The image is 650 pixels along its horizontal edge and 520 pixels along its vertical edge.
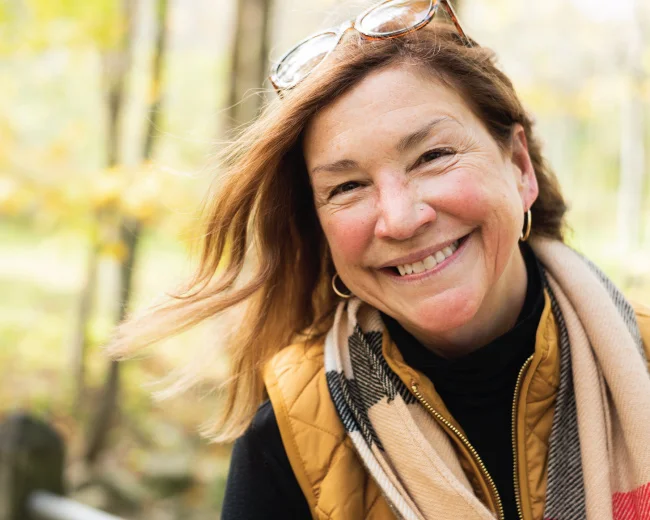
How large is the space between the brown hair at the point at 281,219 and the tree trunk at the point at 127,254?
175 inches

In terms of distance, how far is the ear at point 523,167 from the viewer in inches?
75.0

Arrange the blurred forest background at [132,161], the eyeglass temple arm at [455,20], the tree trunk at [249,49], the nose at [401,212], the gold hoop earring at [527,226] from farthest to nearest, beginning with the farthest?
the blurred forest background at [132,161] → the tree trunk at [249,49] → the gold hoop earring at [527,226] → the eyeglass temple arm at [455,20] → the nose at [401,212]

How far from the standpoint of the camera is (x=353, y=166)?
1708mm

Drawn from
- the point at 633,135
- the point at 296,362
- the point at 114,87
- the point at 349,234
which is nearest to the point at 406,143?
the point at 349,234

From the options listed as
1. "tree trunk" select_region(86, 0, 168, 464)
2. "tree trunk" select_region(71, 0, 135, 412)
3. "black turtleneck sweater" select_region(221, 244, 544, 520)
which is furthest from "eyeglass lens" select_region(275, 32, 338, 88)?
"tree trunk" select_region(71, 0, 135, 412)

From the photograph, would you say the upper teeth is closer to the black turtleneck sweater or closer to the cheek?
the cheek

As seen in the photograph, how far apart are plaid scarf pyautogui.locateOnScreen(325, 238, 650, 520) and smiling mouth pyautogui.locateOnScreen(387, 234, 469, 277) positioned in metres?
0.30

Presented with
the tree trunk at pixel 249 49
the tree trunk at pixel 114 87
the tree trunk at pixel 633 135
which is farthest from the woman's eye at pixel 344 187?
the tree trunk at pixel 633 135

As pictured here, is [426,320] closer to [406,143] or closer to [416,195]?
[416,195]

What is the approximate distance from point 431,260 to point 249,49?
2.94m

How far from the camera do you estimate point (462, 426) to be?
1.82 metres

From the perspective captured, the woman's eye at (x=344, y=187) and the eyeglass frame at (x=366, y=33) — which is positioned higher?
the eyeglass frame at (x=366, y=33)

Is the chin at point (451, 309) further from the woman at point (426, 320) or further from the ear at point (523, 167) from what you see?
the ear at point (523, 167)

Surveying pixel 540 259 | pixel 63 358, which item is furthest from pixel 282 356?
pixel 63 358
